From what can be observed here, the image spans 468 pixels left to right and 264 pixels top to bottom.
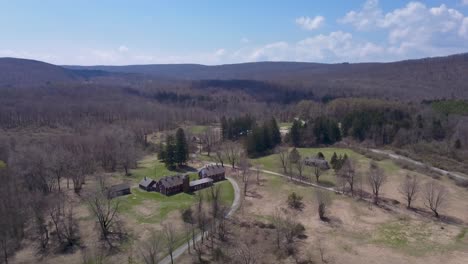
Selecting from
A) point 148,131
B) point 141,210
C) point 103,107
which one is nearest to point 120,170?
point 141,210

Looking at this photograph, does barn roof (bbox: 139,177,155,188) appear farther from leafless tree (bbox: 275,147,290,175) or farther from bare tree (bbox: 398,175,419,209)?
bare tree (bbox: 398,175,419,209)

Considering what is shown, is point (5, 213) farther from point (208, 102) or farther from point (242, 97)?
point (242, 97)

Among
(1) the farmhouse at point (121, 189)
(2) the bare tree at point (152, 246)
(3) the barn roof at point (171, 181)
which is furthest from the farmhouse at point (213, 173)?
(2) the bare tree at point (152, 246)

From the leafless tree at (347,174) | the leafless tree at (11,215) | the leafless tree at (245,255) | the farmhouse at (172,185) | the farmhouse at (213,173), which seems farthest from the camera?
the farmhouse at (213,173)

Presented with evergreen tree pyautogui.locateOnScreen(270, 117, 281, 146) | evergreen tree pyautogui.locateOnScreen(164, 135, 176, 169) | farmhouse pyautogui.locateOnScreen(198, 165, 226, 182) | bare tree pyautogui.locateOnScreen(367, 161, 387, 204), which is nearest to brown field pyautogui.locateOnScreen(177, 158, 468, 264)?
bare tree pyautogui.locateOnScreen(367, 161, 387, 204)

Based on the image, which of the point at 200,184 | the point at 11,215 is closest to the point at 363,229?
the point at 200,184

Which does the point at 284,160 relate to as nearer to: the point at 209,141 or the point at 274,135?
→ the point at 274,135

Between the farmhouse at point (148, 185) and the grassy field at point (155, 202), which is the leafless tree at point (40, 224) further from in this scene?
the farmhouse at point (148, 185)

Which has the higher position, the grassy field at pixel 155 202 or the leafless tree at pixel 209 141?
the leafless tree at pixel 209 141
